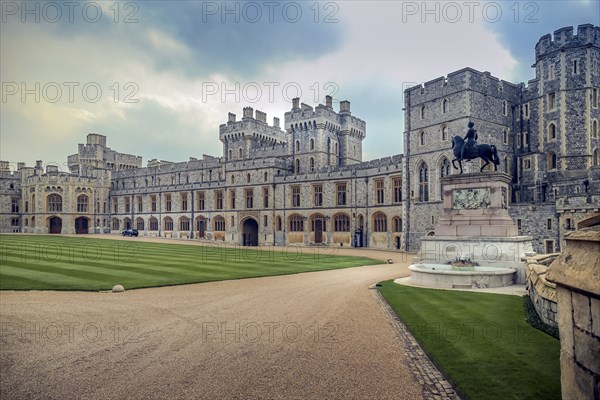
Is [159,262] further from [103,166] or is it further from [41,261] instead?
[103,166]

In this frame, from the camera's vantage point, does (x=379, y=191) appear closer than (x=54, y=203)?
Yes

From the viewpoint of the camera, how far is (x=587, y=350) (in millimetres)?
3422

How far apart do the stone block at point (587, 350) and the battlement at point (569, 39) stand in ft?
129

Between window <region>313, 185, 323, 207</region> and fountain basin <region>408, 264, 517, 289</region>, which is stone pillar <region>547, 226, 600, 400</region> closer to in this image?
fountain basin <region>408, 264, 517, 289</region>

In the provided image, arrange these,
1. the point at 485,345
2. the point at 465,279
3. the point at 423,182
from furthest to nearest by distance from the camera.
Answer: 1. the point at 423,182
2. the point at 465,279
3. the point at 485,345

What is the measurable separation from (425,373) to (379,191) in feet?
121

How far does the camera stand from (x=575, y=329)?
11.8 feet

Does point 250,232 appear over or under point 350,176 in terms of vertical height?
under

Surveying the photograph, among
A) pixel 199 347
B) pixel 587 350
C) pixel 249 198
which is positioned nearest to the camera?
pixel 587 350

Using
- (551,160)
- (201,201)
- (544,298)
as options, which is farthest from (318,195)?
(544,298)

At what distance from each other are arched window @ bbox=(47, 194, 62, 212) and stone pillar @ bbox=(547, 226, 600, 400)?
242 ft

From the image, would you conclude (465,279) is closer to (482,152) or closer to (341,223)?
(482,152)

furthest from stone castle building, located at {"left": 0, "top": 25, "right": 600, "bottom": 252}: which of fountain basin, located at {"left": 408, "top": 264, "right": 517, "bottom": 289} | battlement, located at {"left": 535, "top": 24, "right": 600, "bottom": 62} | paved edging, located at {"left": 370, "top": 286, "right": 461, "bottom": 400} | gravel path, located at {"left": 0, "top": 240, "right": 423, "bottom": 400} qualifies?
gravel path, located at {"left": 0, "top": 240, "right": 423, "bottom": 400}

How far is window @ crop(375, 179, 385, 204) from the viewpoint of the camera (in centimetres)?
4256
